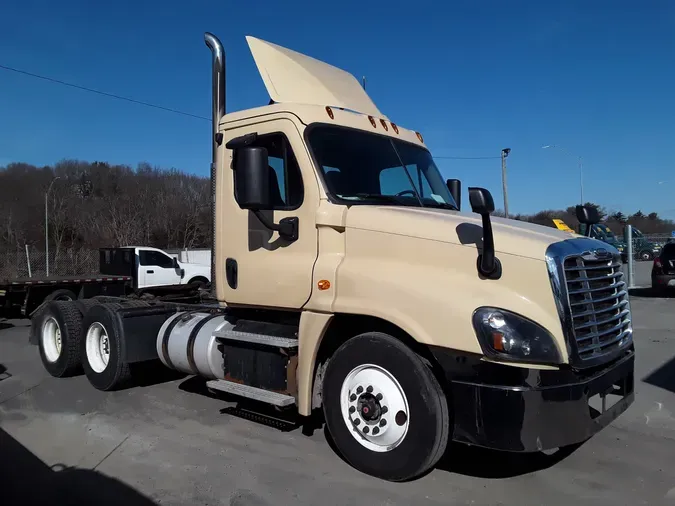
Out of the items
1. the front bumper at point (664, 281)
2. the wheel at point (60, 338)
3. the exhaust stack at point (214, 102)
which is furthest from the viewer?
the front bumper at point (664, 281)

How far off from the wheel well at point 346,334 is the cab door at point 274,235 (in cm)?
35

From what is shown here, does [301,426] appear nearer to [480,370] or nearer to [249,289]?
[249,289]

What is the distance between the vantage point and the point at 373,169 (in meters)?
5.12

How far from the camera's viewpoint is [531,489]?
4059 mm

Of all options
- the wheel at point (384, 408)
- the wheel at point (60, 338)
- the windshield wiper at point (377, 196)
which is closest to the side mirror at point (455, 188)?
the windshield wiper at point (377, 196)

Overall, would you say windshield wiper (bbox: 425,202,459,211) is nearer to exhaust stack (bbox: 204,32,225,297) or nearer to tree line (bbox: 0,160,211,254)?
exhaust stack (bbox: 204,32,225,297)

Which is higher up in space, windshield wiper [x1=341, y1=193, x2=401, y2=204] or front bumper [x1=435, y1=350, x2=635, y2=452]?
windshield wiper [x1=341, y1=193, x2=401, y2=204]

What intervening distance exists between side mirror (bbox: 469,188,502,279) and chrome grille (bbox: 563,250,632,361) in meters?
0.46

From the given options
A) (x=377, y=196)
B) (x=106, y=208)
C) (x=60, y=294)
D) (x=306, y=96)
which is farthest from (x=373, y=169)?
(x=106, y=208)

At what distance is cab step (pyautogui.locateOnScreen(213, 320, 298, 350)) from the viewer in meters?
4.83

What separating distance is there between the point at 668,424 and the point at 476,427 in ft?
9.87

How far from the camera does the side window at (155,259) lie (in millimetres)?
18688

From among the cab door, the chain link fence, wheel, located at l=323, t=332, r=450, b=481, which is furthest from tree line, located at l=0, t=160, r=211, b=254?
wheel, located at l=323, t=332, r=450, b=481

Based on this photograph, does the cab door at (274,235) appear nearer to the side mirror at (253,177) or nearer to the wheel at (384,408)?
the side mirror at (253,177)
